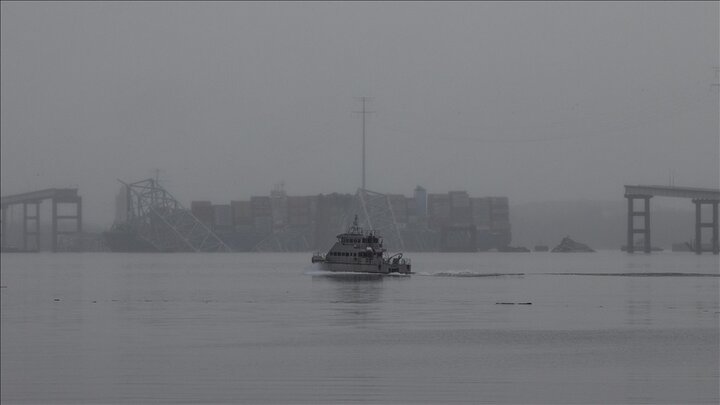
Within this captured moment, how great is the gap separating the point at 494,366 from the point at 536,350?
5193 mm

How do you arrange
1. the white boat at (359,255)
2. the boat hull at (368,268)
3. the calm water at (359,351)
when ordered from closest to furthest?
the calm water at (359,351) < the boat hull at (368,268) < the white boat at (359,255)

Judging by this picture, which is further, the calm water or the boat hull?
the boat hull

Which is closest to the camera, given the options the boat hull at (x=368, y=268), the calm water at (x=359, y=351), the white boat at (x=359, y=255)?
the calm water at (x=359, y=351)

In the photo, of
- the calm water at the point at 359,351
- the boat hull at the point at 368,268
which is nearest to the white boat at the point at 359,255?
the boat hull at the point at 368,268

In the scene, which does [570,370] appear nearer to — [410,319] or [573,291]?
[410,319]

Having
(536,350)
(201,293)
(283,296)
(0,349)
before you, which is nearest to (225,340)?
(0,349)

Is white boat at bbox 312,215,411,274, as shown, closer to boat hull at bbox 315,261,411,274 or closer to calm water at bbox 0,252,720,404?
boat hull at bbox 315,261,411,274

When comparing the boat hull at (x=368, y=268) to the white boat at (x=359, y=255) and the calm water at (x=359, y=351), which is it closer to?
the white boat at (x=359, y=255)

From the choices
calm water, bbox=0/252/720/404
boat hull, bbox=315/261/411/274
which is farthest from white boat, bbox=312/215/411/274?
calm water, bbox=0/252/720/404

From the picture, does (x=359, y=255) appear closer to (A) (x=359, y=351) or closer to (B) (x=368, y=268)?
(B) (x=368, y=268)

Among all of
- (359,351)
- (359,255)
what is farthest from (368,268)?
(359,351)

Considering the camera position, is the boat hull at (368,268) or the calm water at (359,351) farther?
the boat hull at (368,268)

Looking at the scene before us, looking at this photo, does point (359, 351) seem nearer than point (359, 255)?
Yes

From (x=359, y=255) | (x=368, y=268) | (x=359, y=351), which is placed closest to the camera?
(x=359, y=351)
